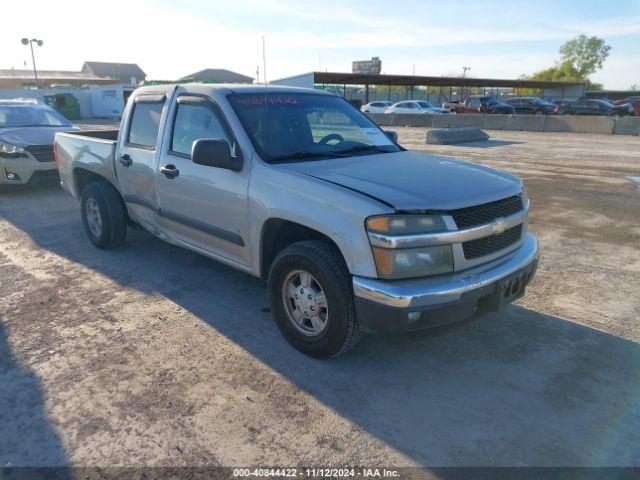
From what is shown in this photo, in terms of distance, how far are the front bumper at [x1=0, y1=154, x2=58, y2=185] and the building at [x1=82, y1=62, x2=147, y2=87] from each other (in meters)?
86.7

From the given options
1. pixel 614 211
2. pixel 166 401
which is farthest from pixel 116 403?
pixel 614 211

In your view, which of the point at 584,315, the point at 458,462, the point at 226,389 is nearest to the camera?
the point at 458,462

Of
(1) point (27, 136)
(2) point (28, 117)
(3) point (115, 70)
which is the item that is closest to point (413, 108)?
(2) point (28, 117)

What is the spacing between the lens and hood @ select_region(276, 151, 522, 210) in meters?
3.01

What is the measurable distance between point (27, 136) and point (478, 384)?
854 centimetres

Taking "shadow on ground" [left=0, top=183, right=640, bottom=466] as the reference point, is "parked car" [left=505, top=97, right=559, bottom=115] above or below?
above

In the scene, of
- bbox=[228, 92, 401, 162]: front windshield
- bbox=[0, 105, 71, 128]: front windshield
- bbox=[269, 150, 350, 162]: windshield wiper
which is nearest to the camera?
bbox=[269, 150, 350, 162]: windshield wiper

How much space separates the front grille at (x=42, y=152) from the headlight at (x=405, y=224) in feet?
24.9

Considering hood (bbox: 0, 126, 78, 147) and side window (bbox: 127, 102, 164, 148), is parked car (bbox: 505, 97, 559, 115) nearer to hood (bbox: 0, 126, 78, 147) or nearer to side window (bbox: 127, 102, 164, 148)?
hood (bbox: 0, 126, 78, 147)

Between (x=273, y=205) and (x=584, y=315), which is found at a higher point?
(x=273, y=205)

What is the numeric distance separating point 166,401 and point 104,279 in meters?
2.33

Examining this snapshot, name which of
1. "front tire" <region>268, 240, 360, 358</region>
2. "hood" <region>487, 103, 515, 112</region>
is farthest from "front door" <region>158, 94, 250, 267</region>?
"hood" <region>487, 103, 515, 112</region>

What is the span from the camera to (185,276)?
4996 millimetres

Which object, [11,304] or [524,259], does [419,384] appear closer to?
[524,259]
